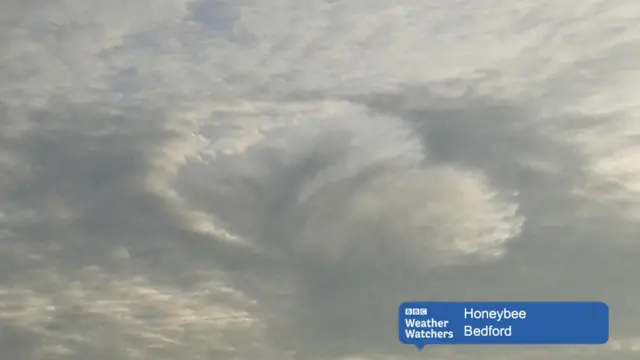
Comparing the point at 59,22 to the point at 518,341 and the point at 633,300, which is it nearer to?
the point at 518,341

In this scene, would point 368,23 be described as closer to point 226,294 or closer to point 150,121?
point 150,121

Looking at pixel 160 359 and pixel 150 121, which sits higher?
pixel 150 121

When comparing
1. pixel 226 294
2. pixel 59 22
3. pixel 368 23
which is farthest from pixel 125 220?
pixel 368 23

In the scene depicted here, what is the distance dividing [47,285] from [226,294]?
3.17 feet

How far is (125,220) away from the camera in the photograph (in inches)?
144

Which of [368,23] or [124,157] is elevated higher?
A: [368,23]

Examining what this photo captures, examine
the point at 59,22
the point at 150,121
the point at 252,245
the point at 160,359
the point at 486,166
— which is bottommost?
→ the point at 160,359

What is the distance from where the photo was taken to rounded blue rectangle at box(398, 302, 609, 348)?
11.5ft

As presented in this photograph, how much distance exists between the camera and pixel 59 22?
359 centimetres

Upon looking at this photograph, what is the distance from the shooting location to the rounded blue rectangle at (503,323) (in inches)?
138

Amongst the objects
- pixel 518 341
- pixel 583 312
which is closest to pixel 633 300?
pixel 583 312

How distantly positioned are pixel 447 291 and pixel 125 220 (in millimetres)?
1731

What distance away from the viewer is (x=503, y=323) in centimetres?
354

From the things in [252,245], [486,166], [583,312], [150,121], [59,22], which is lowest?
[583,312]
